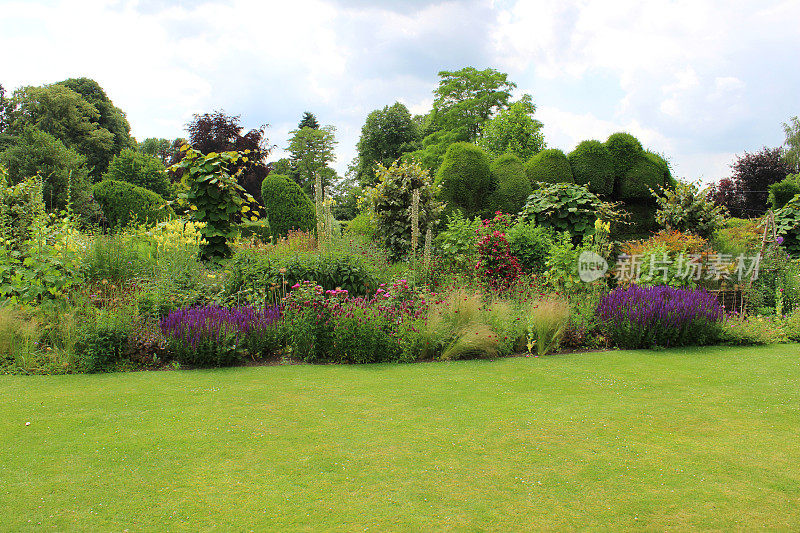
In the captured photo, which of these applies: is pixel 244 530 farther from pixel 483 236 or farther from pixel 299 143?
pixel 299 143

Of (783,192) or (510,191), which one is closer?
(510,191)

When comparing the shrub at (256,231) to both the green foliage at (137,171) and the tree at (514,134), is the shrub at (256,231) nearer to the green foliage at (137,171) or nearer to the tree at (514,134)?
the green foliage at (137,171)

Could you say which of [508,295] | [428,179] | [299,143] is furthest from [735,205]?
[299,143]

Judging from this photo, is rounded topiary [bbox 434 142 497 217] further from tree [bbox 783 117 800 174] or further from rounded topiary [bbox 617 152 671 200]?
tree [bbox 783 117 800 174]

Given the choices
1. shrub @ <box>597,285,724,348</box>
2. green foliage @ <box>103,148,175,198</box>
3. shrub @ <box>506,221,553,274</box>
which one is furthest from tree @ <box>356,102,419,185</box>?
shrub @ <box>597,285,724,348</box>

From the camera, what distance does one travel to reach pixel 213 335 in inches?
223

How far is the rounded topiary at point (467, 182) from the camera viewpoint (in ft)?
39.3

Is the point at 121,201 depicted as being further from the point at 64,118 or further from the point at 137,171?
the point at 64,118

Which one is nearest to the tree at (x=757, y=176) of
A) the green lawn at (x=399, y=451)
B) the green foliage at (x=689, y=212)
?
the green foliage at (x=689, y=212)

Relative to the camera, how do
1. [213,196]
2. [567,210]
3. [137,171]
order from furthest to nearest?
1. [137,171]
2. [567,210]
3. [213,196]

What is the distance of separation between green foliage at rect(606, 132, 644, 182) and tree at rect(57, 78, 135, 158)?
34890 millimetres

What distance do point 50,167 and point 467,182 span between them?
2010 cm

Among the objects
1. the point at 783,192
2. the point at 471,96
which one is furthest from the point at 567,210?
the point at 471,96

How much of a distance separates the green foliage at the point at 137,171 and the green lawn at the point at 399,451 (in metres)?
23.1
